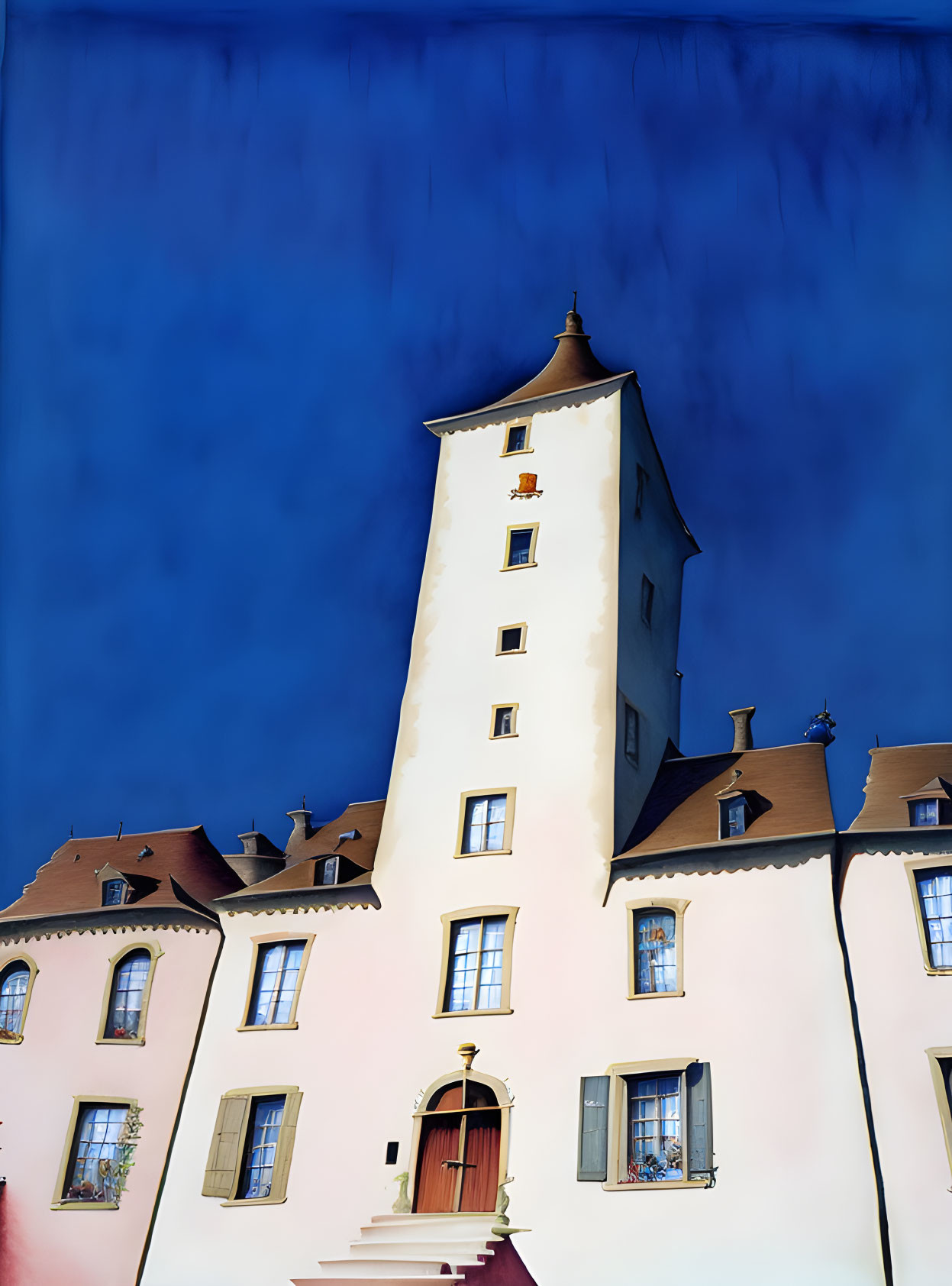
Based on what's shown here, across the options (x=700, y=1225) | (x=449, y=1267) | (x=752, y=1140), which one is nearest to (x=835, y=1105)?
(x=752, y=1140)

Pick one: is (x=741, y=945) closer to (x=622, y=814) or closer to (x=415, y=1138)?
(x=622, y=814)

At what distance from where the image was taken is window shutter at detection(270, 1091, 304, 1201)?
27391 millimetres

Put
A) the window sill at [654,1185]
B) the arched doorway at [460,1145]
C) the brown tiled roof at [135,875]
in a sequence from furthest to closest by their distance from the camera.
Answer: the brown tiled roof at [135,875], the arched doorway at [460,1145], the window sill at [654,1185]

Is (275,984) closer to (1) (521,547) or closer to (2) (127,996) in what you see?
(2) (127,996)

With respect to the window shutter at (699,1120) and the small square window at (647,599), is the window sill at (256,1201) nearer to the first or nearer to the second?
the window shutter at (699,1120)

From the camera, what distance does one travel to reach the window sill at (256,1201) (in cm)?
2725

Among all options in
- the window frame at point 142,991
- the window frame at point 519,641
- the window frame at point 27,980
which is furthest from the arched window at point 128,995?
the window frame at point 519,641

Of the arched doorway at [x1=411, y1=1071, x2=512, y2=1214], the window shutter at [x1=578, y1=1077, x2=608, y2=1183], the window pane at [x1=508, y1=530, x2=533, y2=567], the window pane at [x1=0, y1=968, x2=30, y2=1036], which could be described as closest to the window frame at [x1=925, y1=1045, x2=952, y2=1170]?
the window shutter at [x1=578, y1=1077, x2=608, y2=1183]

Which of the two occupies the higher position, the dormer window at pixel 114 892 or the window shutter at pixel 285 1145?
the dormer window at pixel 114 892

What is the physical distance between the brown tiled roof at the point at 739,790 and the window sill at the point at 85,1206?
14147mm

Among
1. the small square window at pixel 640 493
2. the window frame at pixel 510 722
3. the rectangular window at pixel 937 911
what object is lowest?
the rectangular window at pixel 937 911

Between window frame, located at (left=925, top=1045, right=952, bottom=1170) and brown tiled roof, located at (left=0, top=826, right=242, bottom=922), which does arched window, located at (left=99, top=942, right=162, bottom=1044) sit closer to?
brown tiled roof, located at (left=0, top=826, right=242, bottom=922)

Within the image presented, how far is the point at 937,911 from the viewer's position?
1013 inches

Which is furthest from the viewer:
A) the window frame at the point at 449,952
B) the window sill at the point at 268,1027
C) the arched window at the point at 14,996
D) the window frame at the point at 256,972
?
the arched window at the point at 14,996
